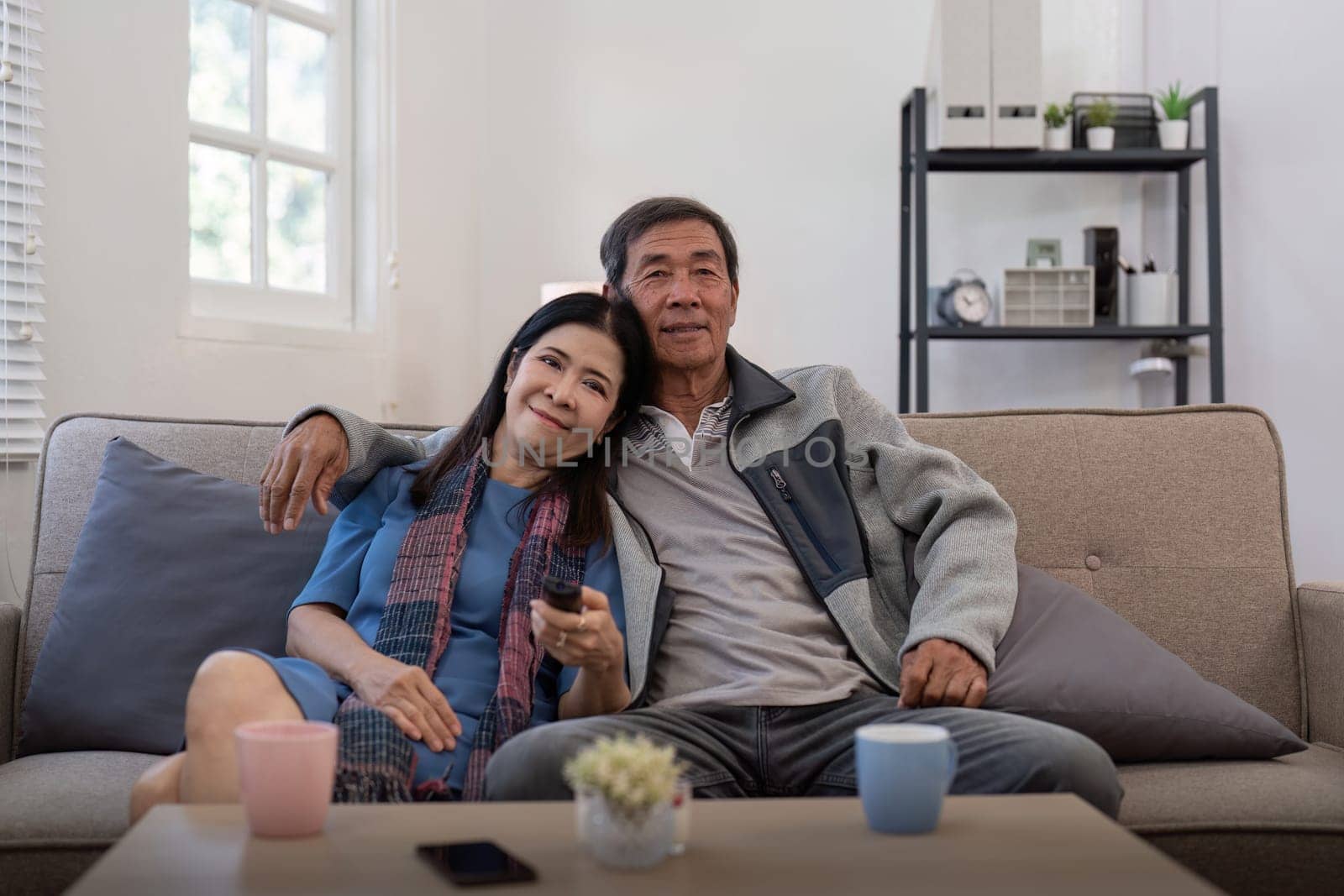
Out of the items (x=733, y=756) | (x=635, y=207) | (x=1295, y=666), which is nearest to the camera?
(x=733, y=756)

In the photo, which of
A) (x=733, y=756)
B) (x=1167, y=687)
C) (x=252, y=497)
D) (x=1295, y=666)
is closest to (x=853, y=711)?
(x=733, y=756)

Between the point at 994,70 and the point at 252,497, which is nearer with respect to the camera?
the point at 252,497

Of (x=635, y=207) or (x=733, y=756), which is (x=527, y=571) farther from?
(x=635, y=207)

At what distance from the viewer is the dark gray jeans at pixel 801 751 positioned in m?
1.31

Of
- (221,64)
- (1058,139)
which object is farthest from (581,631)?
(1058,139)

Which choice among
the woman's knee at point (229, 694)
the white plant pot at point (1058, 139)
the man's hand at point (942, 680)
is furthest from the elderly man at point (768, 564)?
the white plant pot at point (1058, 139)

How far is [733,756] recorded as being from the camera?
154cm

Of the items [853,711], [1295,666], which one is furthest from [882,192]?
[853,711]

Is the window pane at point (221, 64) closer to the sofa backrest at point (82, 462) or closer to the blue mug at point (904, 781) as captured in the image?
the sofa backrest at point (82, 462)

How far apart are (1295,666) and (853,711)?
71 centimetres

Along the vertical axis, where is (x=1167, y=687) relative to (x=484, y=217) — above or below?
below

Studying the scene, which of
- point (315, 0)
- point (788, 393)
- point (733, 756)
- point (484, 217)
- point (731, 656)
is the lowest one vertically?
point (733, 756)

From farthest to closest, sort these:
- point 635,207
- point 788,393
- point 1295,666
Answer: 1. point 635,207
2. point 788,393
3. point 1295,666

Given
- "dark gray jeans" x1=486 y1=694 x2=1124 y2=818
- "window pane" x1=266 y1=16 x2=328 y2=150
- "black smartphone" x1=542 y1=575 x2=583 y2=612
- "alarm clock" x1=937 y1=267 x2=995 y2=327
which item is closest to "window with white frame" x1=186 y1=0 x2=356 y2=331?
"window pane" x1=266 y1=16 x2=328 y2=150
